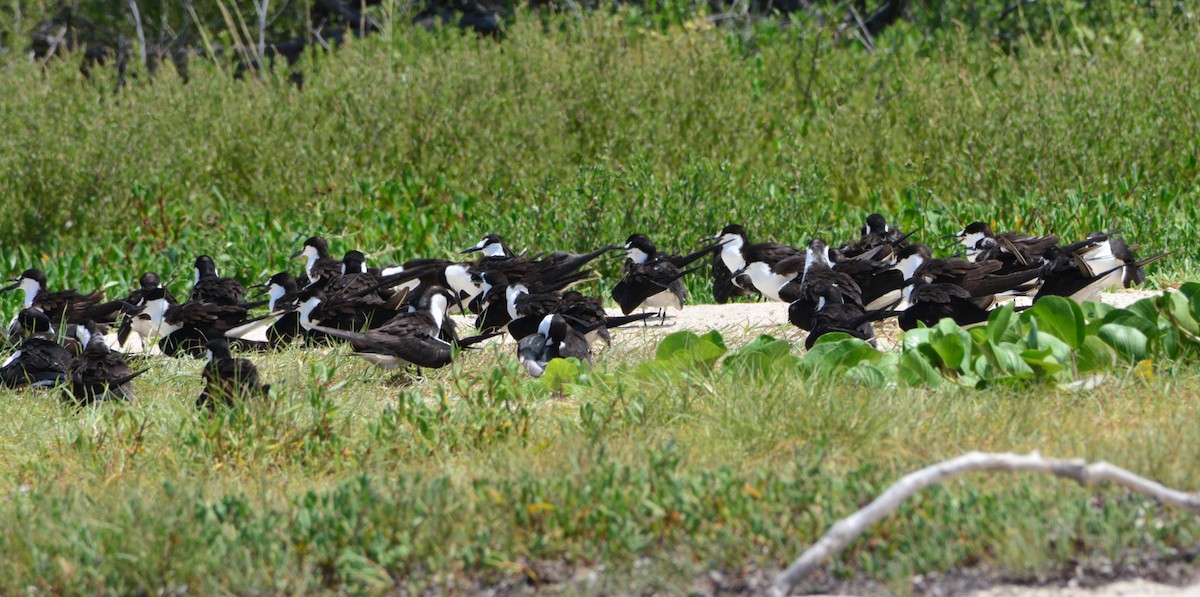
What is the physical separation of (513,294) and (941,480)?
152 inches

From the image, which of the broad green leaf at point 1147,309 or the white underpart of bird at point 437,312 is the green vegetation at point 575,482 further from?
the white underpart of bird at point 437,312

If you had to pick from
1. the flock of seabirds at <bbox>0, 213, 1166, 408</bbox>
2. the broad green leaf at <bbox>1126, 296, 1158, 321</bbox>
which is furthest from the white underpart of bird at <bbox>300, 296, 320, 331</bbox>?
the broad green leaf at <bbox>1126, 296, 1158, 321</bbox>

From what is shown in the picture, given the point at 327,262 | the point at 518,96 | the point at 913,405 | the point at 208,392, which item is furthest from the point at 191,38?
the point at 913,405

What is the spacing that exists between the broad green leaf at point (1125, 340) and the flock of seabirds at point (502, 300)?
113 centimetres

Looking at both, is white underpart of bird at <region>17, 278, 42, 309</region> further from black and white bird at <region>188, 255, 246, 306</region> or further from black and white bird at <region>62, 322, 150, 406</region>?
black and white bird at <region>62, 322, 150, 406</region>

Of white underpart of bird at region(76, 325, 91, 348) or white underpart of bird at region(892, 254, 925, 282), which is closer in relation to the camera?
white underpart of bird at region(76, 325, 91, 348)

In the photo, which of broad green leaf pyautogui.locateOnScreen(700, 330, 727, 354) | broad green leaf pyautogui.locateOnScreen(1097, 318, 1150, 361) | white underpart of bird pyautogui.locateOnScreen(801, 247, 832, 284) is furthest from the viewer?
white underpart of bird pyautogui.locateOnScreen(801, 247, 832, 284)

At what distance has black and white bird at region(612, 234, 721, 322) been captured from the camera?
7.78m

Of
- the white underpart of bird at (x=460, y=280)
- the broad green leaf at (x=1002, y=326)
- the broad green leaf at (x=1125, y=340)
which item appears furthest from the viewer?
the white underpart of bird at (x=460, y=280)

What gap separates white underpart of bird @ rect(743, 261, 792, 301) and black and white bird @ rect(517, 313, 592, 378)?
1.84 m

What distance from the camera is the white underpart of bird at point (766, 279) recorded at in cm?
784

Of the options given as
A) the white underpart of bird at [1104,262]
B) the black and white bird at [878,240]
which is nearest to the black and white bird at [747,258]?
the black and white bird at [878,240]

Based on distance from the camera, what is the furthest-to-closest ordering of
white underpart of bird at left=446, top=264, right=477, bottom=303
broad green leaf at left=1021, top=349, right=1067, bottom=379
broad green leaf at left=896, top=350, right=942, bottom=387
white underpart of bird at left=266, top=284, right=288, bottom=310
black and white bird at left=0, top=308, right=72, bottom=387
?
1. white underpart of bird at left=446, top=264, right=477, bottom=303
2. white underpart of bird at left=266, top=284, right=288, bottom=310
3. black and white bird at left=0, top=308, right=72, bottom=387
4. broad green leaf at left=896, top=350, right=942, bottom=387
5. broad green leaf at left=1021, top=349, right=1067, bottom=379

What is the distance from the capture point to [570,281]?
772 cm
